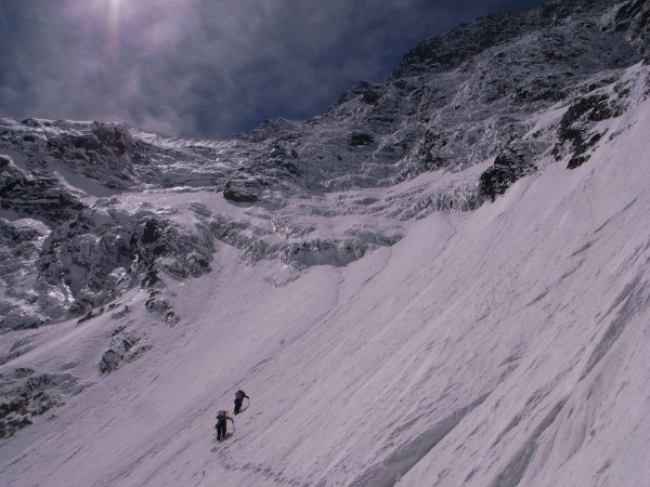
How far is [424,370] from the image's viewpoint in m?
14.1

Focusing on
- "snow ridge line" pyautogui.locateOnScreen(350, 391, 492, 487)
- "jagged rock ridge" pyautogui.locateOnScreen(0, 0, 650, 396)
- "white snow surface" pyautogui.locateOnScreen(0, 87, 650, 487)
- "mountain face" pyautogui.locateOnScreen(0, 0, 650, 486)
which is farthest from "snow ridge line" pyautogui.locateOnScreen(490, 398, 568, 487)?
"jagged rock ridge" pyautogui.locateOnScreen(0, 0, 650, 396)

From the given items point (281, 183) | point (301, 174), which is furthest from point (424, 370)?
point (301, 174)

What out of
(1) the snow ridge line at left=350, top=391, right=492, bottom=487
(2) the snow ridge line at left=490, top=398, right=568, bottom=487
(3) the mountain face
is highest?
(3) the mountain face

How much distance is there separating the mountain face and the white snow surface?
10.8ft

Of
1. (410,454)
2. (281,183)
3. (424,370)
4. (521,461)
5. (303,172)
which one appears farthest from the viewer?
(303,172)

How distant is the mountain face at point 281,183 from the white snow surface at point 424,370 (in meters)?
3.30

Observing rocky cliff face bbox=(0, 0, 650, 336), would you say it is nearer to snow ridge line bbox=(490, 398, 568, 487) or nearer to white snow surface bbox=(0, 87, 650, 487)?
white snow surface bbox=(0, 87, 650, 487)

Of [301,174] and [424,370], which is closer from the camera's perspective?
[424,370]

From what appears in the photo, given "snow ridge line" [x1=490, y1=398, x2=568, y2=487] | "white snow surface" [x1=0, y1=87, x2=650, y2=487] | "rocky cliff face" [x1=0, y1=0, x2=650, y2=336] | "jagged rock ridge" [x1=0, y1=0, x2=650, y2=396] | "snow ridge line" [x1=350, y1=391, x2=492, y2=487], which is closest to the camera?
"snow ridge line" [x1=490, y1=398, x2=568, y2=487]

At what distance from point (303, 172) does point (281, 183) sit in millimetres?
7123

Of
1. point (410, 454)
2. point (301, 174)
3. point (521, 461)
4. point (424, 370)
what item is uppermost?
point (301, 174)

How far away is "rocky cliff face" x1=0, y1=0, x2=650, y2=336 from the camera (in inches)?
2010

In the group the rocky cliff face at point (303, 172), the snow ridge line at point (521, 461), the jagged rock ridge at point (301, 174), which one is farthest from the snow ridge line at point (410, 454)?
the jagged rock ridge at point (301, 174)

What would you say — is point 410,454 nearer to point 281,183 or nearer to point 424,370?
point 424,370
